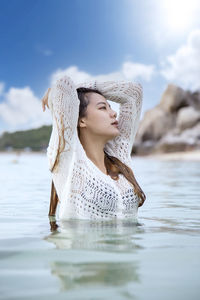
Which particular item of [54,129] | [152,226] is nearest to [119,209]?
[152,226]

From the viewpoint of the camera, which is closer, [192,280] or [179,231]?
[192,280]

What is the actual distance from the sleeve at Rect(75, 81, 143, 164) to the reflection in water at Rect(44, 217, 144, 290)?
0.69 meters

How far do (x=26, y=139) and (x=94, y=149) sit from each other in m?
84.2

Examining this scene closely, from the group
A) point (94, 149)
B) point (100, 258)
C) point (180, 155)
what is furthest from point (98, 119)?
point (180, 155)

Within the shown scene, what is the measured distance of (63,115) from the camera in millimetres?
3418

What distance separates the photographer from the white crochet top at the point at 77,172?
11.3ft

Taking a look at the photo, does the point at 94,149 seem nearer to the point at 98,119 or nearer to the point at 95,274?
the point at 98,119

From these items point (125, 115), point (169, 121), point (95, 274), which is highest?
point (169, 121)

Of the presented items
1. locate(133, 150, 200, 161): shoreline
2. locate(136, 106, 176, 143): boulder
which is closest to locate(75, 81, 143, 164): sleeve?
locate(133, 150, 200, 161): shoreline

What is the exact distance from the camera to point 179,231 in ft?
11.4

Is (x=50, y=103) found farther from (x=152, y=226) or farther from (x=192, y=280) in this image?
(x=192, y=280)

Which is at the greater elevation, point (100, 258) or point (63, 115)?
point (63, 115)

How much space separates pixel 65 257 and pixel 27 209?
2.78 metres

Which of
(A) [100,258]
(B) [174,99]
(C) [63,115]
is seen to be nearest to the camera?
(A) [100,258]
